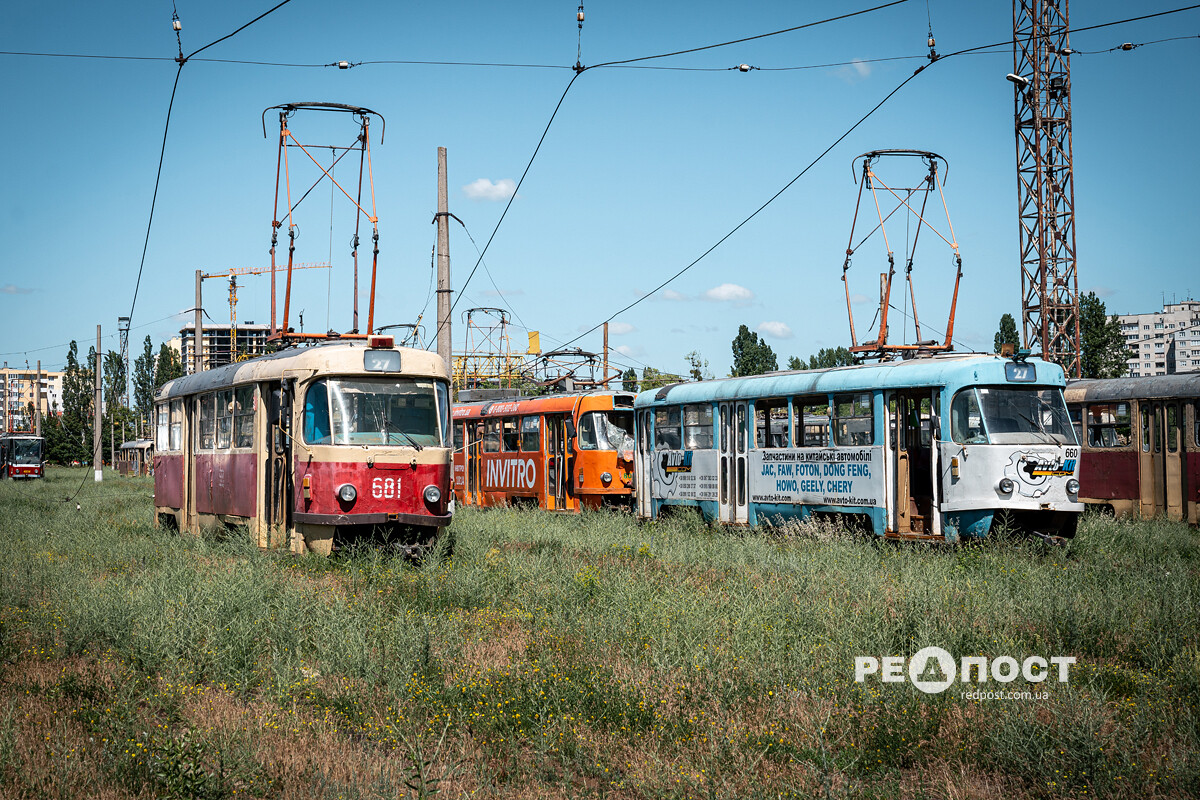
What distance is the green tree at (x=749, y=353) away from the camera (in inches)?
3349

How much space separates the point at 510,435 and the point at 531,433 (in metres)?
1.17

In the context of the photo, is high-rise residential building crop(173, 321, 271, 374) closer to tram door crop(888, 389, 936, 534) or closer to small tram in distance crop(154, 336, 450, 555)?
small tram in distance crop(154, 336, 450, 555)

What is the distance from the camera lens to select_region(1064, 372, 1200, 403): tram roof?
57.5ft

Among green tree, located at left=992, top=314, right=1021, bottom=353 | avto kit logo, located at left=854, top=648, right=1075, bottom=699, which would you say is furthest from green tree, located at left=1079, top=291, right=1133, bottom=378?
avto kit logo, located at left=854, top=648, right=1075, bottom=699

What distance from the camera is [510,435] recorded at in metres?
24.4

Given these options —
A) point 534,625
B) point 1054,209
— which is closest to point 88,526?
point 534,625

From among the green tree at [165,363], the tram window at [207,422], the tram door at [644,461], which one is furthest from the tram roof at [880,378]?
the green tree at [165,363]

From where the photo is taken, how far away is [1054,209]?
3462 cm

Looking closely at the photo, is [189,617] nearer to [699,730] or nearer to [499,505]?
[699,730]

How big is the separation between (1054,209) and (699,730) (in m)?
32.9

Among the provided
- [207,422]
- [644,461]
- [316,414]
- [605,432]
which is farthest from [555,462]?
[316,414]

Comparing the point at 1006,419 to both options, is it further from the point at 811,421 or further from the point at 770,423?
the point at 770,423

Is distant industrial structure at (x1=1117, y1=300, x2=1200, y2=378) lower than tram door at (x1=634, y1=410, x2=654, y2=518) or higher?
higher

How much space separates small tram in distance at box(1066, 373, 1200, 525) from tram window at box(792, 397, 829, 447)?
22.3ft
